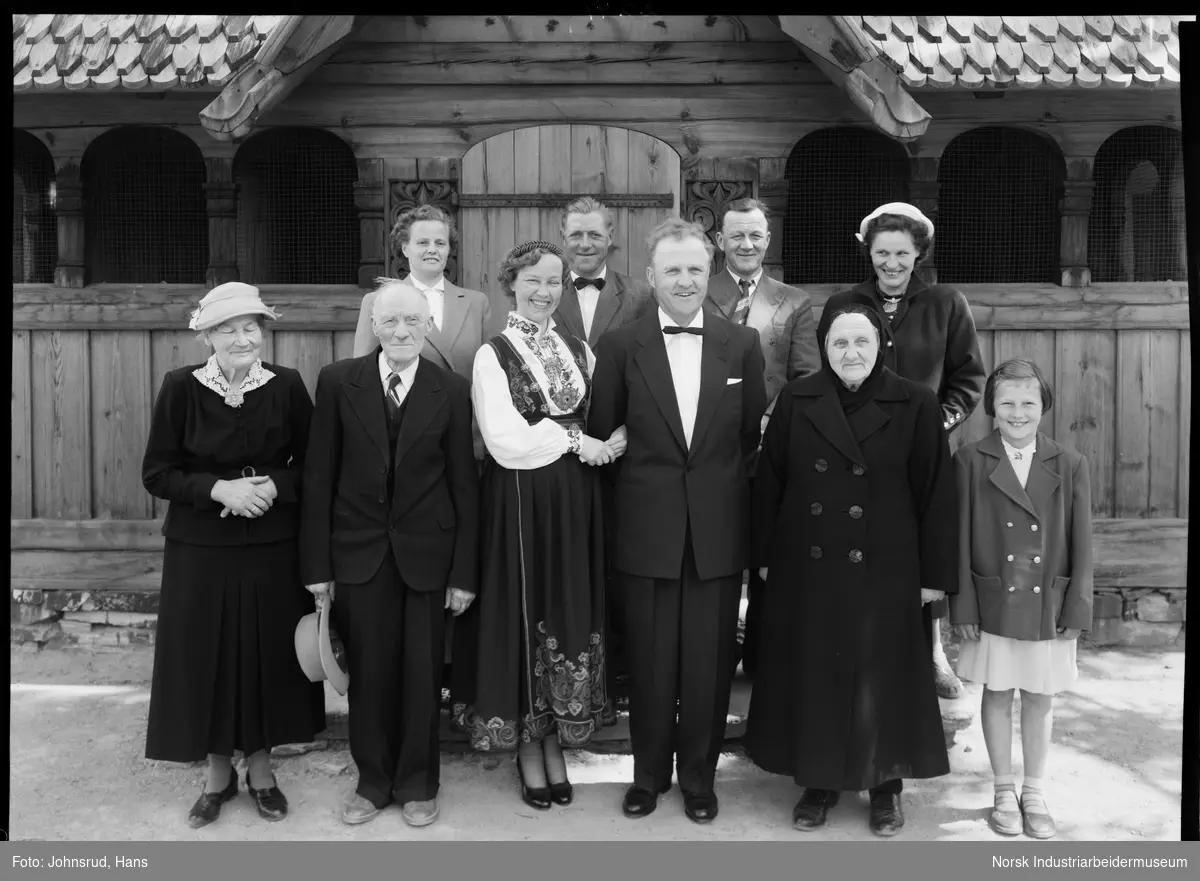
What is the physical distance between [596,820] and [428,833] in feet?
1.97

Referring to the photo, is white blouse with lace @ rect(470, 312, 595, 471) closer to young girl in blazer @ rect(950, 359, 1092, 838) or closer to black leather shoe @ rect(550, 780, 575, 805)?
black leather shoe @ rect(550, 780, 575, 805)

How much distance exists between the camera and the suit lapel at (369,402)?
3.81 m

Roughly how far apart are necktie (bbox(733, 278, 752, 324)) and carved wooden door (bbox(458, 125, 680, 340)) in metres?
1.23

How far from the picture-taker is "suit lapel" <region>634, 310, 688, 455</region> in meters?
3.85

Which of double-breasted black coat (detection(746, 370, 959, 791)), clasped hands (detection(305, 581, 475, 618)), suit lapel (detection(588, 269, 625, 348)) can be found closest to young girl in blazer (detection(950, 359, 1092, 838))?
double-breasted black coat (detection(746, 370, 959, 791))

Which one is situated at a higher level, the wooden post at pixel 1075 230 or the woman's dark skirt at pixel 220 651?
the wooden post at pixel 1075 230

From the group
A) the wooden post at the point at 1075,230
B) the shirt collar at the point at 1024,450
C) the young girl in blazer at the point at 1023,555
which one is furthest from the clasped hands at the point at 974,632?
the wooden post at the point at 1075,230

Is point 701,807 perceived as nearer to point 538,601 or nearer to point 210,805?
point 538,601

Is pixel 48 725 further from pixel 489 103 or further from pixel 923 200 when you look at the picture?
pixel 923 200

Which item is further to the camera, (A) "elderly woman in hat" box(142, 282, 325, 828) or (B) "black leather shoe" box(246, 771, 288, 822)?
(B) "black leather shoe" box(246, 771, 288, 822)

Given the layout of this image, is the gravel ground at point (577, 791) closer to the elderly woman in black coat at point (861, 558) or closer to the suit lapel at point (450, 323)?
the elderly woman in black coat at point (861, 558)

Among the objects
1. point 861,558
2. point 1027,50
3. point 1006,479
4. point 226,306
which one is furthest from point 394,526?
point 1027,50

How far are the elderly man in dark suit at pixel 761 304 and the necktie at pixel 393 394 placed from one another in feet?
4.46

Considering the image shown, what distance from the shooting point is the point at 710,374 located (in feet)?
12.8
